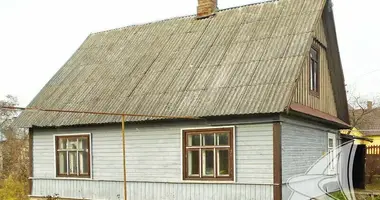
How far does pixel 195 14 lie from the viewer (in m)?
16.5

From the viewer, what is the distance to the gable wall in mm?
12562

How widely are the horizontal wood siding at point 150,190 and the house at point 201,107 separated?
0.03 metres

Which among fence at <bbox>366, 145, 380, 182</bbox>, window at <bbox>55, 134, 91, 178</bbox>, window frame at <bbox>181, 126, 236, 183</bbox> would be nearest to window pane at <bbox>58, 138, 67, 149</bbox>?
window at <bbox>55, 134, 91, 178</bbox>

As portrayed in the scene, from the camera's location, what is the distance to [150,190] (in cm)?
1287

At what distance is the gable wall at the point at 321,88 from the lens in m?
12.6

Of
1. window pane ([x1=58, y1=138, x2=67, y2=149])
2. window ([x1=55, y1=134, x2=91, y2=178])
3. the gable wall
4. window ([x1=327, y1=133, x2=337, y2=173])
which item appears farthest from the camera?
window ([x1=327, y1=133, x2=337, y2=173])

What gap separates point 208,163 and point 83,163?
4.44 m

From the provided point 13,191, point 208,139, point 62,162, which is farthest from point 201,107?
point 13,191

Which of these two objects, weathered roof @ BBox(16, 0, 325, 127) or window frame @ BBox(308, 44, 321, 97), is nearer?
weathered roof @ BBox(16, 0, 325, 127)

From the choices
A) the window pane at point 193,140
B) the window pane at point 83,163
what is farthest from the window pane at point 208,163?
the window pane at point 83,163

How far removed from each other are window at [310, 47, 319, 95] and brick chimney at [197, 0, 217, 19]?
3.77 meters

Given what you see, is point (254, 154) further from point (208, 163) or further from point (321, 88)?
point (321, 88)

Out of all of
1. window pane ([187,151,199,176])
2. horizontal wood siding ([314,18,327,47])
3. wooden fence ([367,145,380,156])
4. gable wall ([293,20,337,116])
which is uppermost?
horizontal wood siding ([314,18,327,47])

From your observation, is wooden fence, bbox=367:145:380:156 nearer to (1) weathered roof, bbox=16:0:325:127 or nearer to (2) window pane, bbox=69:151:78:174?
(1) weathered roof, bbox=16:0:325:127
